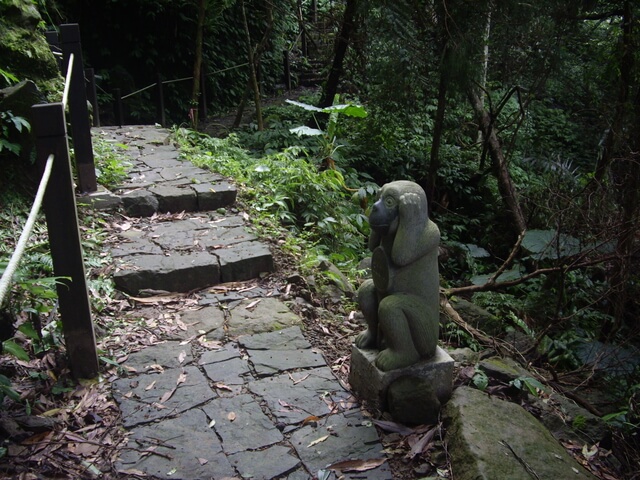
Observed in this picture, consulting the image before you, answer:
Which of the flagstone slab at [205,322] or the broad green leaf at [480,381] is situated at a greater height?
the flagstone slab at [205,322]

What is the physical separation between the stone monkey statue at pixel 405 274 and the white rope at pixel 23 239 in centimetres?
155

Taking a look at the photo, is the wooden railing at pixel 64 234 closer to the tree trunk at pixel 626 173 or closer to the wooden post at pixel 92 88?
the tree trunk at pixel 626 173

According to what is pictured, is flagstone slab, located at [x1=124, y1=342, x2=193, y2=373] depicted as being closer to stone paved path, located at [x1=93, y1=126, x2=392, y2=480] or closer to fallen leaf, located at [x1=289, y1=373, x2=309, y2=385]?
stone paved path, located at [x1=93, y1=126, x2=392, y2=480]

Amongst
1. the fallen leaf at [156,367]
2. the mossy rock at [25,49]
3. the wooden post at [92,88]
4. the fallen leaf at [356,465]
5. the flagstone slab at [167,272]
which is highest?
the mossy rock at [25,49]

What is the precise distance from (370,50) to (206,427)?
22.5ft

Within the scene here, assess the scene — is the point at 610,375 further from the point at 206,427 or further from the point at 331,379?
the point at 206,427

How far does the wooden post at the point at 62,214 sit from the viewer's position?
2.84 m

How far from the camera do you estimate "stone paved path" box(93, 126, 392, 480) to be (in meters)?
2.64

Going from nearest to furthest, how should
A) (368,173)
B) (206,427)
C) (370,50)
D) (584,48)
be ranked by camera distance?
(206,427) < (584,48) < (370,50) < (368,173)

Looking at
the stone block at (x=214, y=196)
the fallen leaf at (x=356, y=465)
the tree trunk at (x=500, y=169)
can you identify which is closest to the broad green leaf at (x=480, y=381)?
the fallen leaf at (x=356, y=465)

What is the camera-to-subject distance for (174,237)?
488 cm

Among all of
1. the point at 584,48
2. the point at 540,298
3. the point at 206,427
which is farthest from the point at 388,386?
the point at 584,48

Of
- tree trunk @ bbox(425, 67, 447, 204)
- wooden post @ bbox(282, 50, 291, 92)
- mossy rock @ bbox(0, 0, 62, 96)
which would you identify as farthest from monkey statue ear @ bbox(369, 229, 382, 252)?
wooden post @ bbox(282, 50, 291, 92)

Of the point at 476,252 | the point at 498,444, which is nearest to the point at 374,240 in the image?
the point at 498,444
